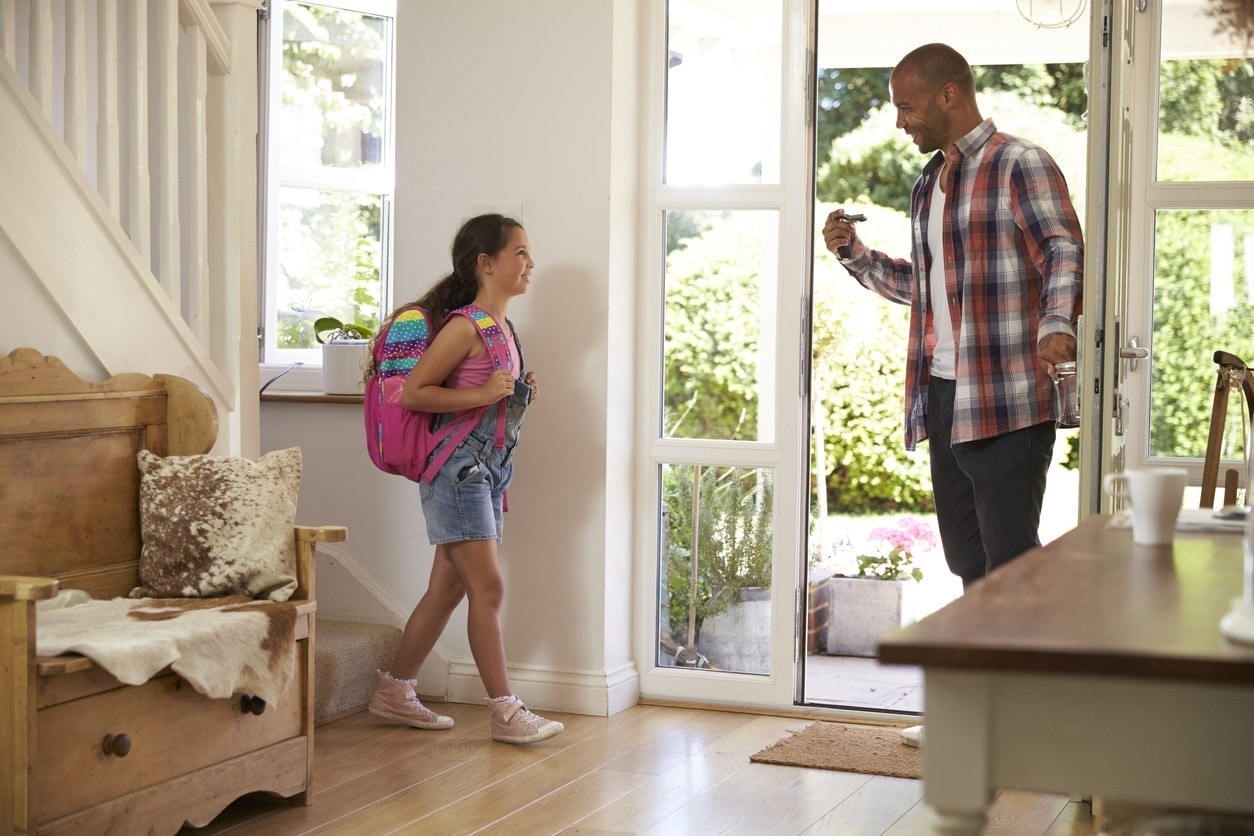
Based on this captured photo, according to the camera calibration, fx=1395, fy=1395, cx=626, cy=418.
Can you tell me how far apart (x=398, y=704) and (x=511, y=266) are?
1.19 metres

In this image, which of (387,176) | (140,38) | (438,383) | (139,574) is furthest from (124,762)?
(387,176)

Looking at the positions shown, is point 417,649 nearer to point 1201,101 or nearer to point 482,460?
point 482,460

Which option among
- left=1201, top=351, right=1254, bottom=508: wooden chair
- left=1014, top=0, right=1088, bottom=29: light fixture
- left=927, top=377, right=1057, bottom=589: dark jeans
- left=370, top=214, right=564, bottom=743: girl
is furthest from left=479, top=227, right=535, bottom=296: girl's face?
left=1201, top=351, right=1254, bottom=508: wooden chair

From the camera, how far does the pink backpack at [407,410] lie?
11.5ft

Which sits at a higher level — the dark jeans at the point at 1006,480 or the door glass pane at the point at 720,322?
the door glass pane at the point at 720,322

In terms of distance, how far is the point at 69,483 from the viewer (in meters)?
3.02

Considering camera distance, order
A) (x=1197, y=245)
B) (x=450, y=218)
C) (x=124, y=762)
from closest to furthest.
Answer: (x=124, y=762)
(x=1197, y=245)
(x=450, y=218)

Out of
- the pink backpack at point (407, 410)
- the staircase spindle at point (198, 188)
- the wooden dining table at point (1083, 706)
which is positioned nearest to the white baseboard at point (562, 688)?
the pink backpack at point (407, 410)

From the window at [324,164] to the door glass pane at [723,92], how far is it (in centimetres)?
115

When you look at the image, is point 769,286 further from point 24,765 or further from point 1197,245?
point 24,765

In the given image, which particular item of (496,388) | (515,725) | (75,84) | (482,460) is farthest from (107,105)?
(515,725)

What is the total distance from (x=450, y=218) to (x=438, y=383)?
718 millimetres

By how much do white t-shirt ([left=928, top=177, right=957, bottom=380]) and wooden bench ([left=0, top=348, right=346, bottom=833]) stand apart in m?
1.44

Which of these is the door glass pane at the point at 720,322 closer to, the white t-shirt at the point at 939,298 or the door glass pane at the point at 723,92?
the door glass pane at the point at 723,92
